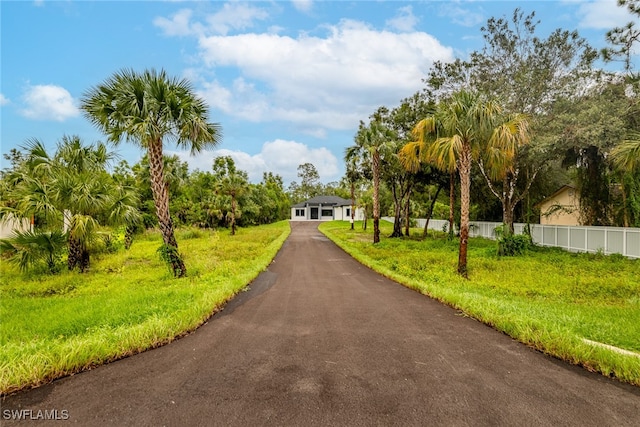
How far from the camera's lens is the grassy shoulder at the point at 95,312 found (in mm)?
3723

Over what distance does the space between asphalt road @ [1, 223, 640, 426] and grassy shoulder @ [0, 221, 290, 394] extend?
262mm

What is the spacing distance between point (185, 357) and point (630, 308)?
830cm

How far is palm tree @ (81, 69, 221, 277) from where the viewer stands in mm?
9344

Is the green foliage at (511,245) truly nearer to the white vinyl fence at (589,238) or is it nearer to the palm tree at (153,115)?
the white vinyl fence at (589,238)

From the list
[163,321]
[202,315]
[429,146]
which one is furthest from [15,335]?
[429,146]

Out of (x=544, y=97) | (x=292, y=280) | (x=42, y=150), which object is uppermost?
(x=544, y=97)

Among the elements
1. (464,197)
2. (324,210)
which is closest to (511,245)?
(464,197)

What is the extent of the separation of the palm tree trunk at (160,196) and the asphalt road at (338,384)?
5673 mm

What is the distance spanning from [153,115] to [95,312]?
20.0 feet

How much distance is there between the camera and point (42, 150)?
11.5 meters

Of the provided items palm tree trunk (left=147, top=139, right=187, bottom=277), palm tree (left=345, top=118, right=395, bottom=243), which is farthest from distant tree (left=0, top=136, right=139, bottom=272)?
palm tree (left=345, top=118, right=395, bottom=243)

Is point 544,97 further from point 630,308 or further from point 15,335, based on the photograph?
point 15,335

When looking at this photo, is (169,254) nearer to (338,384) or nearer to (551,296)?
(338,384)

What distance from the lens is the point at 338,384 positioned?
329cm
